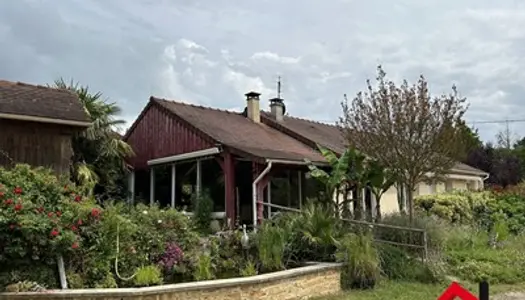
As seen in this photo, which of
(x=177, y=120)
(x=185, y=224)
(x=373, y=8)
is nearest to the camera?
(x=185, y=224)

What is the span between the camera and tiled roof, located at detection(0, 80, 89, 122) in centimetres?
1271

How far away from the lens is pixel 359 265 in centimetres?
1139

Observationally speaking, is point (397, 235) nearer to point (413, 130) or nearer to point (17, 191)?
point (413, 130)

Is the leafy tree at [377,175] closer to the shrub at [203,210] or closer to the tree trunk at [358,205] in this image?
the tree trunk at [358,205]

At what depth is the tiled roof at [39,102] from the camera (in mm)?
12712

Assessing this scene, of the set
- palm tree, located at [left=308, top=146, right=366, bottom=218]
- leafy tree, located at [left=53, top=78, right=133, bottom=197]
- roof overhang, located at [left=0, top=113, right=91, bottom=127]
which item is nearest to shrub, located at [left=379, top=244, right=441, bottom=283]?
palm tree, located at [left=308, top=146, right=366, bottom=218]

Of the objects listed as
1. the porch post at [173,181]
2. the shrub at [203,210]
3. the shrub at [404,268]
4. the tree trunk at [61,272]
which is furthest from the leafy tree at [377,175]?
the tree trunk at [61,272]

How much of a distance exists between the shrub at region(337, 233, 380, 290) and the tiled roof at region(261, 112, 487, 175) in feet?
26.0

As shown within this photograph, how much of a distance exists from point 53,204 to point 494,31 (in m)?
12.5

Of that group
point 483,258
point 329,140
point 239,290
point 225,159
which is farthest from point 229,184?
point 329,140

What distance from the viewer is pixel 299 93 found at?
26172 mm

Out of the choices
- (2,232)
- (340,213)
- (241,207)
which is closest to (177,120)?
(241,207)

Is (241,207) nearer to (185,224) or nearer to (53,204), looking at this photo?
(185,224)

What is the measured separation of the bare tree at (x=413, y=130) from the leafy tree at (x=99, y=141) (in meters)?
8.09
